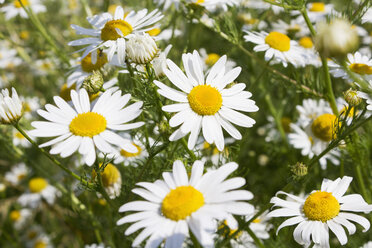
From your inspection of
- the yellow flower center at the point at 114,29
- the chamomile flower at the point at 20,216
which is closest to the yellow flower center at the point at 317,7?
the yellow flower center at the point at 114,29

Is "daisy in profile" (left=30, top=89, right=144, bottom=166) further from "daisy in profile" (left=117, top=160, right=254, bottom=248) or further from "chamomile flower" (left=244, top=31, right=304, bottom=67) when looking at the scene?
"chamomile flower" (left=244, top=31, right=304, bottom=67)

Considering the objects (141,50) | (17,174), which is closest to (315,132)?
(141,50)

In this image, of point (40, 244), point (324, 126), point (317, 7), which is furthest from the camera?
point (40, 244)

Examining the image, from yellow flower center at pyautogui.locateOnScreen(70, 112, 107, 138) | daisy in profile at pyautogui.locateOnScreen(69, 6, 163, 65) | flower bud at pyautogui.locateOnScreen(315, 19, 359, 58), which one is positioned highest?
flower bud at pyautogui.locateOnScreen(315, 19, 359, 58)

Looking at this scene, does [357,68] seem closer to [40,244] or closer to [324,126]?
[324,126]

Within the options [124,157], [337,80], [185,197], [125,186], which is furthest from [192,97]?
[337,80]

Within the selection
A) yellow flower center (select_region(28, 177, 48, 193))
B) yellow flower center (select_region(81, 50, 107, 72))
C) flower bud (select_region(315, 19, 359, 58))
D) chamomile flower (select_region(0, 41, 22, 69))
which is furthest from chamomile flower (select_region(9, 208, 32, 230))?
flower bud (select_region(315, 19, 359, 58))

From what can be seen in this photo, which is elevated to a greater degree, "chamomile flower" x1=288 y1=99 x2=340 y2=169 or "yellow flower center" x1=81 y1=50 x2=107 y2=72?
"yellow flower center" x1=81 y1=50 x2=107 y2=72
